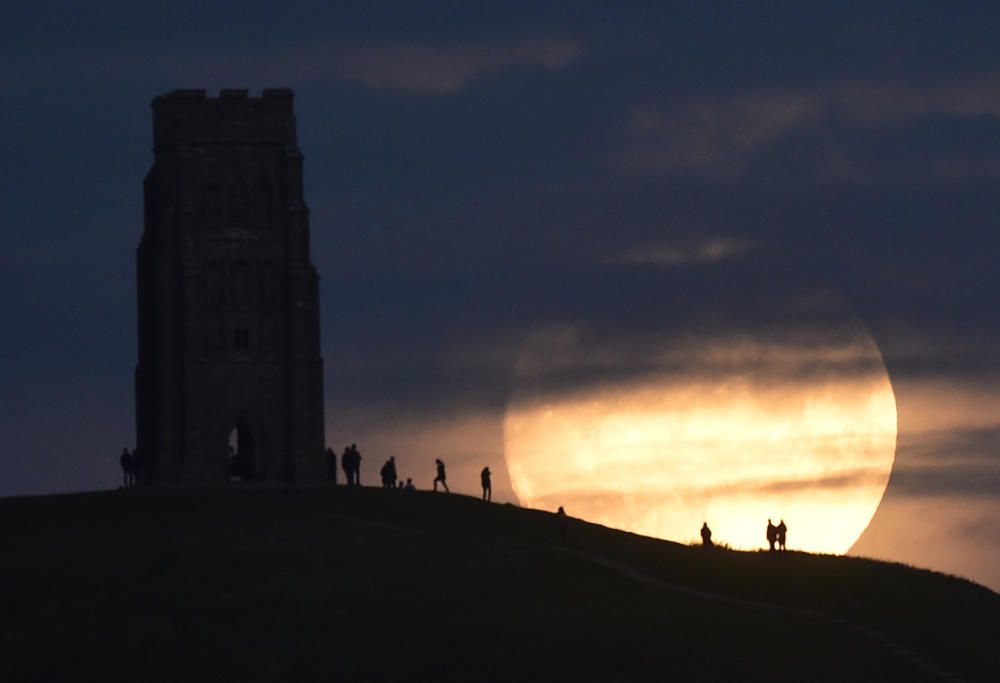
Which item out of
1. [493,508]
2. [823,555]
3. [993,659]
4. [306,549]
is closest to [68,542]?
[306,549]

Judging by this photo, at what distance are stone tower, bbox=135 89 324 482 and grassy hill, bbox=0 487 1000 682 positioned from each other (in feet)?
62.1

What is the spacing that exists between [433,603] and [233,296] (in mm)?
39541

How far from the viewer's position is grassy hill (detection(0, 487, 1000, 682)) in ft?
265

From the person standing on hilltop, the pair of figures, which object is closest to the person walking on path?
the pair of figures

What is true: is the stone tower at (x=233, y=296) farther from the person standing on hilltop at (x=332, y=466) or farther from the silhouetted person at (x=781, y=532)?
the silhouetted person at (x=781, y=532)

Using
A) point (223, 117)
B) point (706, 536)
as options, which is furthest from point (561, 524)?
point (223, 117)

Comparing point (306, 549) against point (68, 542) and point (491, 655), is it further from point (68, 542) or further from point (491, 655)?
point (491, 655)

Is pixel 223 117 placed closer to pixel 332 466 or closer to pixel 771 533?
pixel 332 466

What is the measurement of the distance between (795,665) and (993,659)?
621cm

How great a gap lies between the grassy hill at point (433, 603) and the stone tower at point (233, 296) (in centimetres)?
1894

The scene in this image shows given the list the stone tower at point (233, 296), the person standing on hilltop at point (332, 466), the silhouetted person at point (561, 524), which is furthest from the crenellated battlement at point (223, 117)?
the silhouetted person at point (561, 524)

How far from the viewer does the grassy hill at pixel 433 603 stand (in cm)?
8069

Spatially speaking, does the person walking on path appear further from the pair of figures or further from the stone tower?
the stone tower

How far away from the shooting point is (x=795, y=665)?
79.5 m
